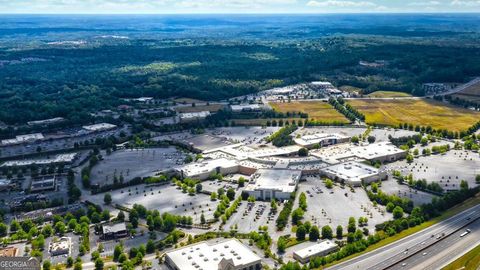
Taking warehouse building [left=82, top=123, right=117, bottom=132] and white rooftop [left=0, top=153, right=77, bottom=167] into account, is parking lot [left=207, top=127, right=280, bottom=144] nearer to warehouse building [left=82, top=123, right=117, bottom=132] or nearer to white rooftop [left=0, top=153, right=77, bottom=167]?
warehouse building [left=82, top=123, right=117, bottom=132]

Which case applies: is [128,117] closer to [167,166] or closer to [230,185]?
[167,166]

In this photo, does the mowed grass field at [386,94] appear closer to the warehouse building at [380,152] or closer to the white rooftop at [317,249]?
the warehouse building at [380,152]

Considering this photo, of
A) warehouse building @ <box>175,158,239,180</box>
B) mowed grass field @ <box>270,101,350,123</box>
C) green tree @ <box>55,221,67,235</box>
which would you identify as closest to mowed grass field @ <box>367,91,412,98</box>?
mowed grass field @ <box>270,101,350,123</box>

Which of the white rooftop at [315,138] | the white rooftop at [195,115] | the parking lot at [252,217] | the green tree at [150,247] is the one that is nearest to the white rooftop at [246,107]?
the white rooftop at [195,115]

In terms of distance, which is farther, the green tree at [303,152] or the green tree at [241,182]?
the green tree at [303,152]

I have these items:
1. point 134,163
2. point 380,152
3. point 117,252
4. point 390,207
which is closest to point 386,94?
point 380,152

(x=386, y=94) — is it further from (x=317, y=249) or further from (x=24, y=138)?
(x=317, y=249)

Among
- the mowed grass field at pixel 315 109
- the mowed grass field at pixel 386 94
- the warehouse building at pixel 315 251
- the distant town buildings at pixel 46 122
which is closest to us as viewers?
the warehouse building at pixel 315 251
